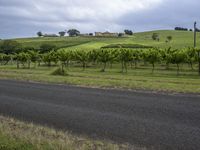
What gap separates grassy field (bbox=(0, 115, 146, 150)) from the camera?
7465mm

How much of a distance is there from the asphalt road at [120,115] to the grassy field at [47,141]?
0.58 metres

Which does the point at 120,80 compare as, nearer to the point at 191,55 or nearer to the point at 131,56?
the point at 191,55

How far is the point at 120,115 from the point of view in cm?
1198

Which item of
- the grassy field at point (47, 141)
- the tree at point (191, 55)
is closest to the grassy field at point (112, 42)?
the tree at point (191, 55)

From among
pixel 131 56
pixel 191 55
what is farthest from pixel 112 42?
pixel 191 55

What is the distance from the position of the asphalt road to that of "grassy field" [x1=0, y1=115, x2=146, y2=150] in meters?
0.58

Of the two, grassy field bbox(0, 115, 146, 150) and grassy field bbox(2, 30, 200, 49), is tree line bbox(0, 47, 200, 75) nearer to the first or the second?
grassy field bbox(0, 115, 146, 150)

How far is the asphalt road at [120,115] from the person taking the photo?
9094 mm

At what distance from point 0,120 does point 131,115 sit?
12.8 ft

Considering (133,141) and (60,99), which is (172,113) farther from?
(60,99)

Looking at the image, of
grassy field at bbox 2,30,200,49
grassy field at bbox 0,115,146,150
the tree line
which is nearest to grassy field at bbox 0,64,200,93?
grassy field at bbox 0,115,146,150

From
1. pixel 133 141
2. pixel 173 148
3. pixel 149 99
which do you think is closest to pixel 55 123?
pixel 133 141

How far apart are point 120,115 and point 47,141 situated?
4.27 m

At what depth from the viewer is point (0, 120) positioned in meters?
11.4
